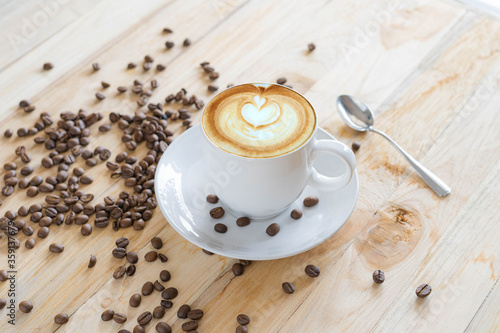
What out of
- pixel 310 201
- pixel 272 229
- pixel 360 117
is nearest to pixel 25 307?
pixel 272 229

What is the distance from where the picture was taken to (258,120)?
1093 mm

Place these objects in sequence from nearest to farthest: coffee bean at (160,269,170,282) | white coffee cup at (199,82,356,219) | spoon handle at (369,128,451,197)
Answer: white coffee cup at (199,82,356,219)
coffee bean at (160,269,170,282)
spoon handle at (369,128,451,197)

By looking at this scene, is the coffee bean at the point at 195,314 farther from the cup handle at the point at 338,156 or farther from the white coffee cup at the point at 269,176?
the cup handle at the point at 338,156

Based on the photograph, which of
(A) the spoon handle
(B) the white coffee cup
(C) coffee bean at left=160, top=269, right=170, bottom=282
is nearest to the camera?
(B) the white coffee cup

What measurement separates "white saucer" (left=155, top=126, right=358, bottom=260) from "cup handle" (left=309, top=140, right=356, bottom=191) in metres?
0.06

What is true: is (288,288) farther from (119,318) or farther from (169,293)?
(119,318)

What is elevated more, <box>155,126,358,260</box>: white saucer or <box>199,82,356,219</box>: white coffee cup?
<box>199,82,356,219</box>: white coffee cup

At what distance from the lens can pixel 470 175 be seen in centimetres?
136

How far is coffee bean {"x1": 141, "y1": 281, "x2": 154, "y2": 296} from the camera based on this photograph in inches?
44.6

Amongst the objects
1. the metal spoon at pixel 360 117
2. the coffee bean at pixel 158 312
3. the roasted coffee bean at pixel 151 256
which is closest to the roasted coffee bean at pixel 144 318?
the coffee bean at pixel 158 312

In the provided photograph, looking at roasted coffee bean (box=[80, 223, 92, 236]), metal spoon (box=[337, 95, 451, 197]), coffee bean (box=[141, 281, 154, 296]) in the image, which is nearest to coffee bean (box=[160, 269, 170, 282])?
coffee bean (box=[141, 281, 154, 296])

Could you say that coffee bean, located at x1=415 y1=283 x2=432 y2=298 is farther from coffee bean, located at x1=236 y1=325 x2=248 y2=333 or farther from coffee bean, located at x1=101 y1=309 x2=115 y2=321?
coffee bean, located at x1=101 y1=309 x2=115 y2=321

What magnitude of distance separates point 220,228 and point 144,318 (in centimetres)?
26

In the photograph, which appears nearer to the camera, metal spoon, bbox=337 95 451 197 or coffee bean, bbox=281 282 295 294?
coffee bean, bbox=281 282 295 294
